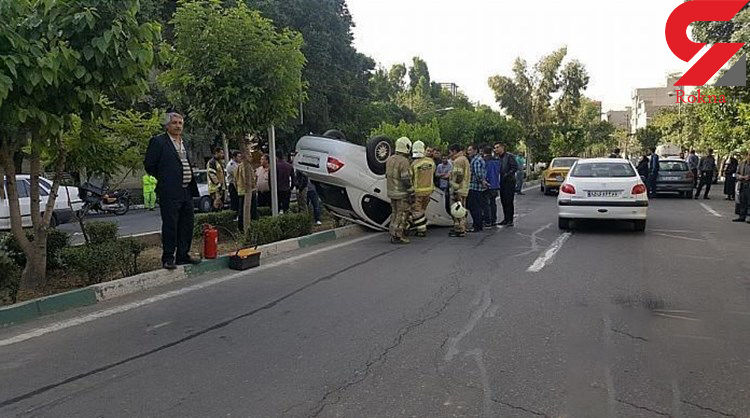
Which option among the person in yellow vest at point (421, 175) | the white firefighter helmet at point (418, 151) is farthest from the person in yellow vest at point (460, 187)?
the white firefighter helmet at point (418, 151)

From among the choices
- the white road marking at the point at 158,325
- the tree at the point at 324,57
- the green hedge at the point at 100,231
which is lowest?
the white road marking at the point at 158,325

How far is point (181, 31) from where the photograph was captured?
363 inches

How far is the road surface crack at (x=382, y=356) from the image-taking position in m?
3.87

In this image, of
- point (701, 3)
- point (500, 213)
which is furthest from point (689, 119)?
point (500, 213)

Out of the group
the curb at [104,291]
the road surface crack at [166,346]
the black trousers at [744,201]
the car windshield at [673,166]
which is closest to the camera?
the road surface crack at [166,346]

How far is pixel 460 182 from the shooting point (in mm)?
11602

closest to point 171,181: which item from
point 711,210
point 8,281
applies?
point 8,281

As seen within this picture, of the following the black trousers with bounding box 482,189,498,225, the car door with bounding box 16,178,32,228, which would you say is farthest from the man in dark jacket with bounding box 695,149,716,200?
the car door with bounding box 16,178,32,228

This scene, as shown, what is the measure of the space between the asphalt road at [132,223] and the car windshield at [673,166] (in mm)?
16879

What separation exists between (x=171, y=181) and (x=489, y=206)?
7.25 meters

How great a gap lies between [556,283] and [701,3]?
53.1 ft

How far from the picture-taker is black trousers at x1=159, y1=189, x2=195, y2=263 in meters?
7.38

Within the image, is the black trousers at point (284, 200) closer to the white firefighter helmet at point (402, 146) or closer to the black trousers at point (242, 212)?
the black trousers at point (242, 212)

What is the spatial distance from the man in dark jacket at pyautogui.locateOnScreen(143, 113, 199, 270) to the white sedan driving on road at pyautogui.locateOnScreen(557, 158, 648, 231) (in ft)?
23.8
